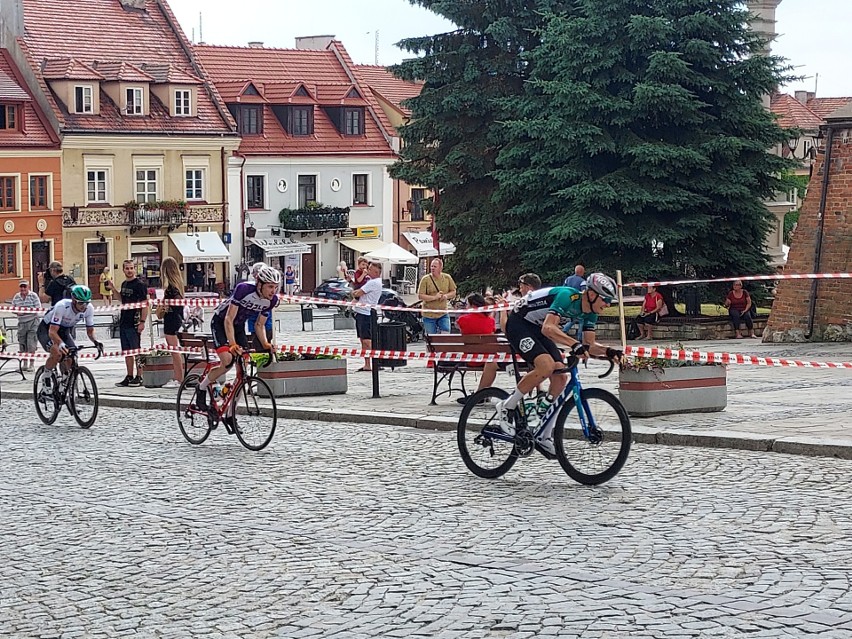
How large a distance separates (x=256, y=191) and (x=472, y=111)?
32.7 meters

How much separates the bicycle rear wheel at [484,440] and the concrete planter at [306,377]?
6349 millimetres

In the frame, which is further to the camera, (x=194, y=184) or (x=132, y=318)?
(x=194, y=184)

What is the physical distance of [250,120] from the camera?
67.4 m

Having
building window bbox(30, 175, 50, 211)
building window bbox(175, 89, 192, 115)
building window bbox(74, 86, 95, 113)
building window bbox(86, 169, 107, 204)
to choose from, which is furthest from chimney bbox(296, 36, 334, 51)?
building window bbox(30, 175, 50, 211)

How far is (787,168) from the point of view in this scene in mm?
33781

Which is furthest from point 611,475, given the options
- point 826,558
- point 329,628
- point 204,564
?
point 329,628

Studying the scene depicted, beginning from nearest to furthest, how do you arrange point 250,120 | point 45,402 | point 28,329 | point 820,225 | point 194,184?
point 45,402
point 28,329
point 820,225
point 194,184
point 250,120

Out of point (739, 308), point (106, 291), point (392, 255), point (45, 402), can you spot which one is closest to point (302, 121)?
point (392, 255)

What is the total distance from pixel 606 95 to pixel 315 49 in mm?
46565

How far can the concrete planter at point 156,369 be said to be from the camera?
816 inches

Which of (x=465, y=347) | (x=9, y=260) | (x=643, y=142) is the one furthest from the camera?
(x=9, y=260)

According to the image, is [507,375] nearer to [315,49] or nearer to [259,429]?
[259,429]

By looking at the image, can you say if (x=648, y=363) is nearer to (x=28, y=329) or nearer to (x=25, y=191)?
(x=28, y=329)

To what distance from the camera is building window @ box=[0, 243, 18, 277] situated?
189 ft
